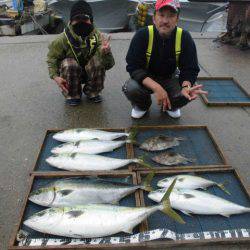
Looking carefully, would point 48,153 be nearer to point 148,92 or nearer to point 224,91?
point 148,92

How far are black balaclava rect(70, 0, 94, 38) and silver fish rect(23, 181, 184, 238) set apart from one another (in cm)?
258

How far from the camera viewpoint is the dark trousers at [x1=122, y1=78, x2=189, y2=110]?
14.6ft

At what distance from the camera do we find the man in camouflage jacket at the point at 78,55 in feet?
15.2

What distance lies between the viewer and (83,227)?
273 centimetres

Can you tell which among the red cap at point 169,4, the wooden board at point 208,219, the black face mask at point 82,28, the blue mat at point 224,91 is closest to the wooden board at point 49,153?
the wooden board at point 208,219

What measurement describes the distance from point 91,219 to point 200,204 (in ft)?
3.02

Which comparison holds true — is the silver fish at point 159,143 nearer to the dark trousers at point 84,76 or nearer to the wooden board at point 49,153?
the wooden board at point 49,153

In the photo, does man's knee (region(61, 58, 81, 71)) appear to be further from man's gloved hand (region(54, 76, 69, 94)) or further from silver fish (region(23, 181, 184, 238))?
silver fish (region(23, 181, 184, 238))

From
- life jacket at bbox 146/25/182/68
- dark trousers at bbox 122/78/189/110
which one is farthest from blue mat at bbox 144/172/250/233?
life jacket at bbox 146/25/182/68

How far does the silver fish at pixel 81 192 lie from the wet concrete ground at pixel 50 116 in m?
0.30

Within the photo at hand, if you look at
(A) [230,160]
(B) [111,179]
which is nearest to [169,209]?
(B) [111,179]

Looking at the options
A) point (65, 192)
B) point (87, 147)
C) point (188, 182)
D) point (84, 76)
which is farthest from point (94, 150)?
point (84, 76)

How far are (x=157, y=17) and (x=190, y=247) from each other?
2509mm

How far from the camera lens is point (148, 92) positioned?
4480mm
